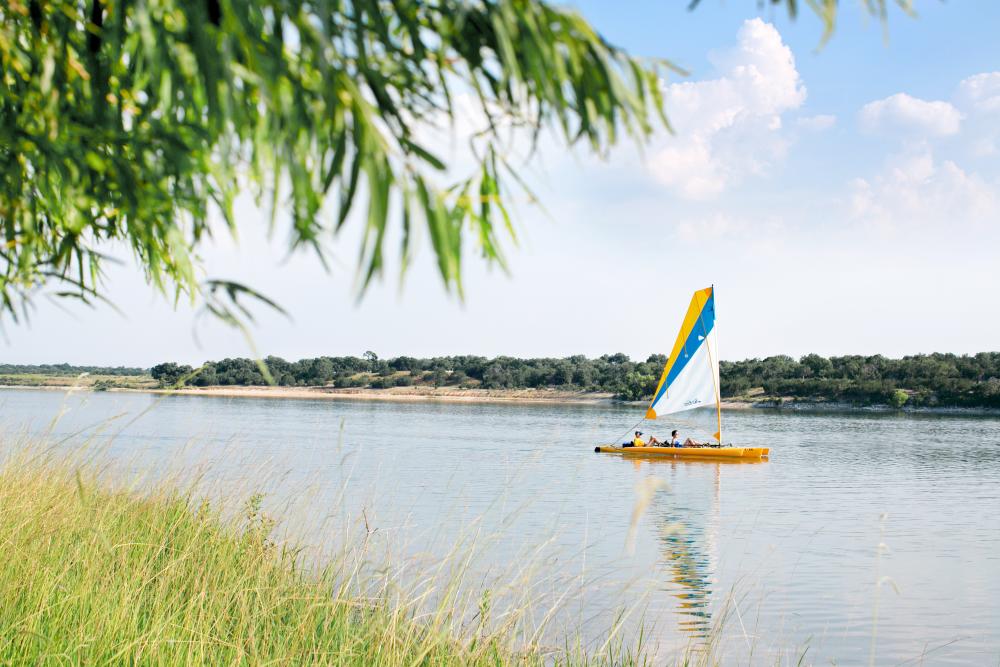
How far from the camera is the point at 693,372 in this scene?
32812 millimetres

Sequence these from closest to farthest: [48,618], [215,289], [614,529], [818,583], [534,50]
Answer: [534,50] < [215,289] < [48,618] < [818,583] < [614,529]

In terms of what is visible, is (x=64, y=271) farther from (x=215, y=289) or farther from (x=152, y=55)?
(x=152, y=55)

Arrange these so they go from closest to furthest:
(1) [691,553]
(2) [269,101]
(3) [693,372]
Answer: (2) [269,101], (1) [691,553], (3) [693,372]

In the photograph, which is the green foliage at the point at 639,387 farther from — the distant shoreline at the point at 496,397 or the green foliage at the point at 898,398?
the green foliage at the point at 898,398

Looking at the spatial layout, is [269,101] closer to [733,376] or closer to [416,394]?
[733,376]

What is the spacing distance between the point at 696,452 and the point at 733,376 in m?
54.2

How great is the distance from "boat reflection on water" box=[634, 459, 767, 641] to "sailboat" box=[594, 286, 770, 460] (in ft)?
10.5

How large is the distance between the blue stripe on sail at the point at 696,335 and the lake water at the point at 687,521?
11.4 feet

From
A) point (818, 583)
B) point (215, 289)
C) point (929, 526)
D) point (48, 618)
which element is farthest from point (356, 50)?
point (929, 526)

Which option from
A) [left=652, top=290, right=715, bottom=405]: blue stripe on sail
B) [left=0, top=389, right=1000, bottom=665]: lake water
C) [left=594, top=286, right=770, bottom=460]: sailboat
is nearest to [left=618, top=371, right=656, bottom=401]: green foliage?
[left=0, top=389, right=1000, bottom=665]: lake water

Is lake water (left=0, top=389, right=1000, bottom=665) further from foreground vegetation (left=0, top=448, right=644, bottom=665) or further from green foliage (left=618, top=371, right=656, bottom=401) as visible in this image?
green foliage (left=618, top=371, right=656, bottom=401)

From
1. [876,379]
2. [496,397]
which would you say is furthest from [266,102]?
[496,397]

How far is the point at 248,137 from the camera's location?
2.72 m

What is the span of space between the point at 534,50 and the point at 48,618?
4.01 meters
